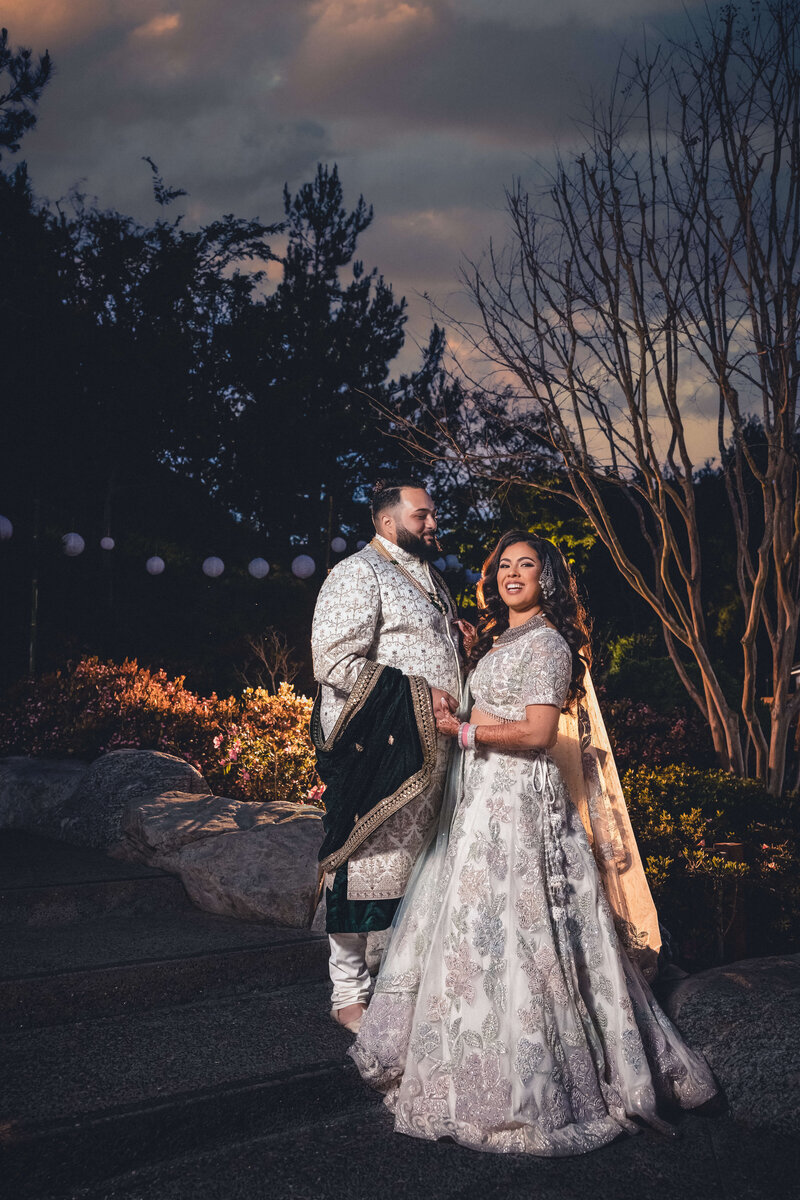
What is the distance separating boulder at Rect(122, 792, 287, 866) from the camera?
4.98m

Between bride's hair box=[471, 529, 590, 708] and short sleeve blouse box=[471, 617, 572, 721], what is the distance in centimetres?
7

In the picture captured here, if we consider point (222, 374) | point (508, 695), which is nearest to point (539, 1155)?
point (508, 695)

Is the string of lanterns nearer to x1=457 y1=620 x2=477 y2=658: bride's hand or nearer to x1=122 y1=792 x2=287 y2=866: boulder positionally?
x1=122 y1=792 x2=287 y2=866: boulder

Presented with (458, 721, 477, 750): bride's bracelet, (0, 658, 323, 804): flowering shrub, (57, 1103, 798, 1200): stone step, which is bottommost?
(57, 1103, 798, 1200): stone step

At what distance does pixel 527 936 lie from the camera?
8.54 ft

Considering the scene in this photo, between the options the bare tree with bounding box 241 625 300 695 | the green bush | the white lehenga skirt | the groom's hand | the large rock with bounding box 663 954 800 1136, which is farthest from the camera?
the bare tree with bounding box 241 625 300 695

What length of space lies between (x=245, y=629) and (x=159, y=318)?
6.83m

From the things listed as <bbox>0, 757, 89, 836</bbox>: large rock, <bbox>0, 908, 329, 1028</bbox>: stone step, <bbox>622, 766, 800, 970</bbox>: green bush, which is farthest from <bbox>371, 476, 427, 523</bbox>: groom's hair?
<bbox>0, 757, 89, 836</bbox>: large rock

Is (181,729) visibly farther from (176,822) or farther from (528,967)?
(528,967)

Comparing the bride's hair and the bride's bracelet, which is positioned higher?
the bride's hair

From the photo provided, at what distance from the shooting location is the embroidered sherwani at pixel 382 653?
3105 millimetres

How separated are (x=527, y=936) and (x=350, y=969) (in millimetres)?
929

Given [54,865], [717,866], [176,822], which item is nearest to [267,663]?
[54,865]

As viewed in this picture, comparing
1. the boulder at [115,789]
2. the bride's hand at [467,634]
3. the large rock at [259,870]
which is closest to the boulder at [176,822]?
the large rock at [259,870]
